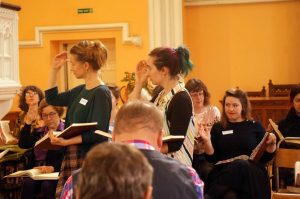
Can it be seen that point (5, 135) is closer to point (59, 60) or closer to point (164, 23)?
point (59, 60)

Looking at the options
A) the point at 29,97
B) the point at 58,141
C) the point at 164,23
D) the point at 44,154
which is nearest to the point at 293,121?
the point at 44,154

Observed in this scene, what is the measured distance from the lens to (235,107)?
480 cm

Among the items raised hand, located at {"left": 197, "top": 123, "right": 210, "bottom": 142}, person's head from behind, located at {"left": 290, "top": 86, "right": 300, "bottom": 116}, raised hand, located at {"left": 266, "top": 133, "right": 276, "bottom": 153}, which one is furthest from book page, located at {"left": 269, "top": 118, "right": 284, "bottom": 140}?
raised hand, located at {"left": 197, "top": 123, "right": 210, "bottom": 142}

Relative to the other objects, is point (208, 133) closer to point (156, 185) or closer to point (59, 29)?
point (156, 185)

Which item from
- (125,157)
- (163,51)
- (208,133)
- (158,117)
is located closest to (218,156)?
(208,133)

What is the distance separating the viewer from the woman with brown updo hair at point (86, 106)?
3.49 metres

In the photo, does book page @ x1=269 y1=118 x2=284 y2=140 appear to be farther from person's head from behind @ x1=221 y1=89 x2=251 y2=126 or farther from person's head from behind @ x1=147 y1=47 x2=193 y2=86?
person's head from behind @ x1=147 y1=47 x2=193 y2=86

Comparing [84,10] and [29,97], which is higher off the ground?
[84,10]

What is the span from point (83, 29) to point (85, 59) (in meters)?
6.49

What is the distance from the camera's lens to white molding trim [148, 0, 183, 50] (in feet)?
31.6

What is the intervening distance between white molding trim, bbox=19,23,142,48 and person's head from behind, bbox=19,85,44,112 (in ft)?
12.5

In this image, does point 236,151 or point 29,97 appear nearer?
point 236,151

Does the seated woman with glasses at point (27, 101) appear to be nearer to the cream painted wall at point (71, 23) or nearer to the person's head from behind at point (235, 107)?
the person's head from behind at point (235, 107)

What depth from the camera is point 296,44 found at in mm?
9719
